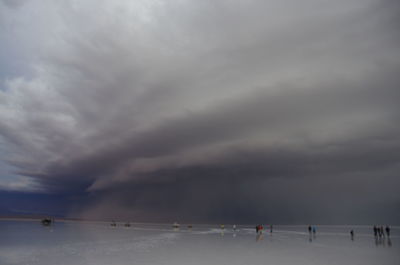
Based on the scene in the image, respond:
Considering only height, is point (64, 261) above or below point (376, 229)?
above

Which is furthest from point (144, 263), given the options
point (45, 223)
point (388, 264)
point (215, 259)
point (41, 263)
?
point (45, 223)

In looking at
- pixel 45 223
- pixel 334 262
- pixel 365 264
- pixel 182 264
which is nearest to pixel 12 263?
pixel 182 264

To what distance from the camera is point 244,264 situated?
75.8 ft

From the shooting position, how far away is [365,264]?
23641mm

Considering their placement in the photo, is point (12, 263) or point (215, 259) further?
point (215, 259)

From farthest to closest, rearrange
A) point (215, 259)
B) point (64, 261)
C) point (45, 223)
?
point (45, 223) → point (215, 259) → point (64, 261)

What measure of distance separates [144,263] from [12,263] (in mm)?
10160

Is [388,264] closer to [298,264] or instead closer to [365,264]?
[365,264]

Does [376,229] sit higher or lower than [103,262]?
lower

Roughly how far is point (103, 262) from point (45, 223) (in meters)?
Answer: 115

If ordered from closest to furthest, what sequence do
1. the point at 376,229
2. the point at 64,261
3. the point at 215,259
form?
the point at 64,261, the point at 215,259, the point at 376,229

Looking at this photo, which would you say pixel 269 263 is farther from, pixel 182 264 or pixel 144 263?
pixel 144 263

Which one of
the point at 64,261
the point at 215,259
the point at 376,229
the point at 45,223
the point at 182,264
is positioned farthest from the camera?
the point at 45,223

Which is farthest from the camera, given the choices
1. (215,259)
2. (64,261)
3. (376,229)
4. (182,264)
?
(376,229)
